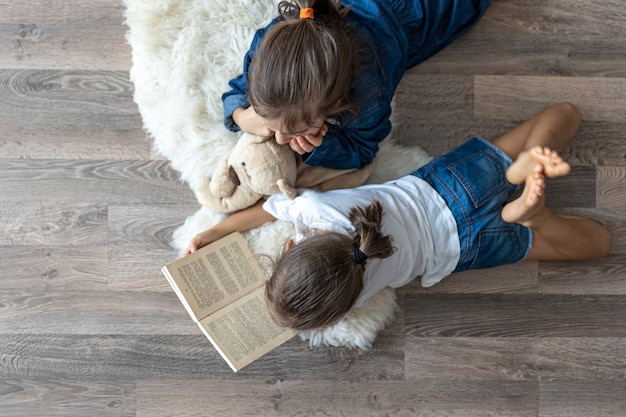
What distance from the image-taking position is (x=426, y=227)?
37.4 inches

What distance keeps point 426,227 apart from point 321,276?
10.4 inches

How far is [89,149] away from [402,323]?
0.70 metres

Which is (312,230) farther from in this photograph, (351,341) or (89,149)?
(89,149)

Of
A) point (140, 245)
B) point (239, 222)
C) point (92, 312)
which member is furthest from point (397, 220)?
point (92, 312)

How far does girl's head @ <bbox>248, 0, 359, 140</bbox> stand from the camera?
2.36 ft

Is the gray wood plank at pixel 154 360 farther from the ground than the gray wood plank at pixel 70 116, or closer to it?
closer to it

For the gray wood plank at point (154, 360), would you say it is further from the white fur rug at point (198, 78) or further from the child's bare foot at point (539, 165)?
the child's bare foot at point (539, 165)

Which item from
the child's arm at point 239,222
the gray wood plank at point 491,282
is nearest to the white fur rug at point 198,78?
the child's arm at point 239,222

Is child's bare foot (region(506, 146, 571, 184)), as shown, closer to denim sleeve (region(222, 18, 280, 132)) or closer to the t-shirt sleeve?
the t-shirt sleeve

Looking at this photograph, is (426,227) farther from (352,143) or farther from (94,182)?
(94,182)

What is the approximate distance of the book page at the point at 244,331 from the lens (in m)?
0.96

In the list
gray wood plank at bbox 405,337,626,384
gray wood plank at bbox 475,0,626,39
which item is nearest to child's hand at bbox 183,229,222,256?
gray wood plank at bbox 405,337,626,384

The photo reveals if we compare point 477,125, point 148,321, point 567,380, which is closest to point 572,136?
point 477,125

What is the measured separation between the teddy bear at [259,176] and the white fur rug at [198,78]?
0.18ft
